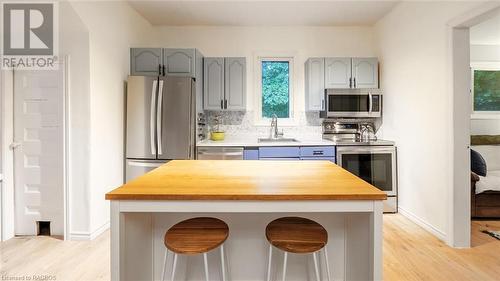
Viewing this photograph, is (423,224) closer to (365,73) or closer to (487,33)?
(365,73)

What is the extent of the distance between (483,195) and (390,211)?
1.05m

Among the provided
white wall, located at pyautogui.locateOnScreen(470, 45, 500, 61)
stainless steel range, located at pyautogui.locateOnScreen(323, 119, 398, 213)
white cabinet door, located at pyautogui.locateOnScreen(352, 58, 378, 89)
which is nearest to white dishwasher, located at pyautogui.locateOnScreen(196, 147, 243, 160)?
stainless steel range, located at pyautogui.locateOnScreen(323, 119, 398, 213)

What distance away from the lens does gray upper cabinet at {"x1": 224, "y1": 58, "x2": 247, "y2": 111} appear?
4.13 meters

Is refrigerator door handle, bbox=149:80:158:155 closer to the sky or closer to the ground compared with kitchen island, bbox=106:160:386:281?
closer to the sky

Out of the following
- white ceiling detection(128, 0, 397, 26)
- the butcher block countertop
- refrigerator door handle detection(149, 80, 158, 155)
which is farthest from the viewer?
white ceiling detection(128, 0, 397, 26)

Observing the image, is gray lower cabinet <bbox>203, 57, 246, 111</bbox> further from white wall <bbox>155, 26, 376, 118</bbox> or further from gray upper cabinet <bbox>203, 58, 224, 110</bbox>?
white wall <bbox>155, 26, 376, 118</bbox>

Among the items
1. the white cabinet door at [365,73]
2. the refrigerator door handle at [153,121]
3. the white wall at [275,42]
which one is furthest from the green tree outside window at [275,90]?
the refrigerator door handle at [153,121]

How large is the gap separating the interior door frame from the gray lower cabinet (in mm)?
1688

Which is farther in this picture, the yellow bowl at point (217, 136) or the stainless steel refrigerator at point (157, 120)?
the yellow bowl at point (217, 136)

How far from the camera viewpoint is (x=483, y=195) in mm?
3551

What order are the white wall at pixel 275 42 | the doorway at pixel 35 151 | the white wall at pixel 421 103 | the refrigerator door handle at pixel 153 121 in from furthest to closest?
the white wall at pixel 275 42
the refrigerator door handle at pixel 153 121
the doorway at pixel 35 151
the white wall at pixel 421 103

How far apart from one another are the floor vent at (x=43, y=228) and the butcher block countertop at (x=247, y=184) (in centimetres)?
206

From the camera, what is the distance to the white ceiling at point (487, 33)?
370cm

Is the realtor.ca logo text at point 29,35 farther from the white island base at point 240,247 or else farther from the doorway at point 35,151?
the white island base at point 240,247
